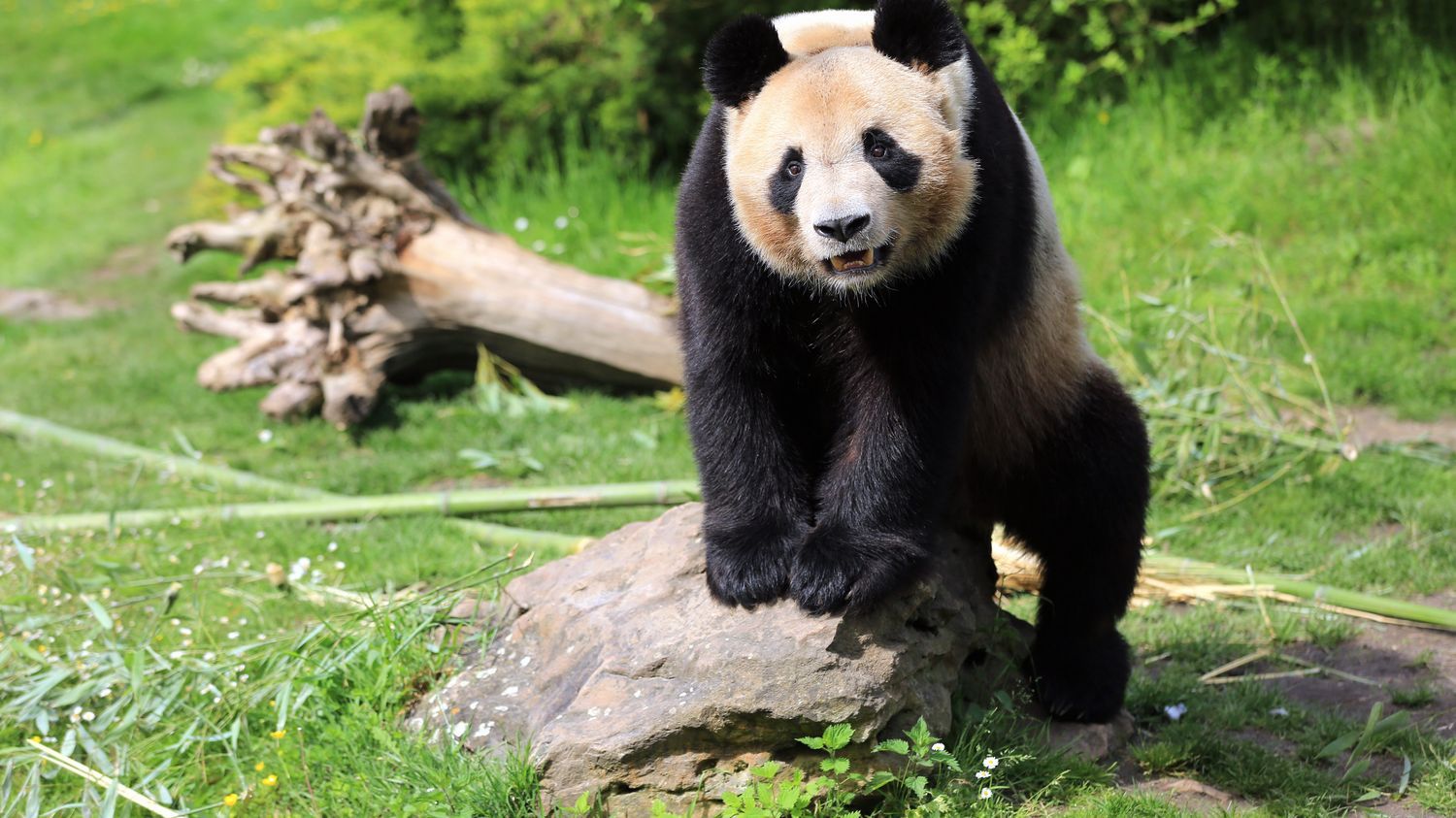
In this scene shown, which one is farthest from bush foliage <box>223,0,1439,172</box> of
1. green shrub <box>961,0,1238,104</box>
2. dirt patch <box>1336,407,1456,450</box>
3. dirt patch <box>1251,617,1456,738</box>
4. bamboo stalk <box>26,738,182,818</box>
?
bamboo stalk <box>26,738,182,818</box>

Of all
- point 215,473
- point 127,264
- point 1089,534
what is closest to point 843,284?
point 1089,534

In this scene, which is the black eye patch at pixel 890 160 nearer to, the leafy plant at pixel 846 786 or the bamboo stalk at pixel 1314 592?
the leafy plant at pixel 846 786

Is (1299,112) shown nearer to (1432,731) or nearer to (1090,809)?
(1432,731)

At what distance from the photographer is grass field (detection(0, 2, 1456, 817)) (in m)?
4.36

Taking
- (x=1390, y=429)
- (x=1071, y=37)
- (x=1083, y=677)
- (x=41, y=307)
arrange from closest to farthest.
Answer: (x=1083, y=677) < (x=1390, y=429) < (x=1071, y=37) < (x=41, y=307)

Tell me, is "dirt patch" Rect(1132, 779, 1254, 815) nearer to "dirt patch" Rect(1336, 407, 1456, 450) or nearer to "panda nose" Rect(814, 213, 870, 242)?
"panda nose" Rect(814, 213, 870, 242)

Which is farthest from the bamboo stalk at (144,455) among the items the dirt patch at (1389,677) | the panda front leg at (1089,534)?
the dirt patch at (1389,677)

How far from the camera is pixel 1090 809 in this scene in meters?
3.92

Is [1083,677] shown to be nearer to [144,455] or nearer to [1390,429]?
Answer: [1390,429]

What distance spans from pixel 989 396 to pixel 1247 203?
18.9ft

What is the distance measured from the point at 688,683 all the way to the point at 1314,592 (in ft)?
10.4

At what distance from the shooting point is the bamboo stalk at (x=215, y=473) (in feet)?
20.9

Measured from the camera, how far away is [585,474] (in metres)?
7.43

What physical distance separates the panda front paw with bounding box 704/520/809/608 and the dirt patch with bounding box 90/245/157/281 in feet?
32.3
